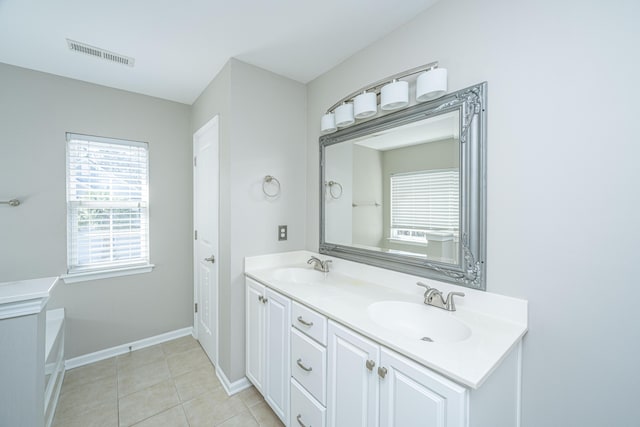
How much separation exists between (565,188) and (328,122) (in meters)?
1.44

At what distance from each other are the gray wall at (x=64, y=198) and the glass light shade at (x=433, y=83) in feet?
8.02

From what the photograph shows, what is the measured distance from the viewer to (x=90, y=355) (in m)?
2.34

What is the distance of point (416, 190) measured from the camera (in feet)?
5.08

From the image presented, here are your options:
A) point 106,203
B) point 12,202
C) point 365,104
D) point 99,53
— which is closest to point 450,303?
point 365,104

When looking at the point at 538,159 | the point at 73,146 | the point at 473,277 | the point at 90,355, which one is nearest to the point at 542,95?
the point at 538,159

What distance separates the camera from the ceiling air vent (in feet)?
5.88

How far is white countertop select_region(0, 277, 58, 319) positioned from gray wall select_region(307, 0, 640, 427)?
1942mm

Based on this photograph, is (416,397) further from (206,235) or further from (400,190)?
(206,235)

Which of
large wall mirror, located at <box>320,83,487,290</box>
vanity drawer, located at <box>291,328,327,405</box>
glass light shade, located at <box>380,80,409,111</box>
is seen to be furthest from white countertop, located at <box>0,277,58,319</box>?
glass light shade, located at <box>380,80,409,111</box>

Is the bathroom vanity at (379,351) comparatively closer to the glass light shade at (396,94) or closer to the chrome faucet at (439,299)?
the chrome faucet at (439,299)

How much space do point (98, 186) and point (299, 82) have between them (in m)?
2.05

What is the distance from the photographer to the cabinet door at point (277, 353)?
61.9 inches

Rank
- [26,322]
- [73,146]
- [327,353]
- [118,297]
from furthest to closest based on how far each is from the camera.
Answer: [118,297], [73,146], [327,353], [26,322]

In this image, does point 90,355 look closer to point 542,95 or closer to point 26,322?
point 26,322
